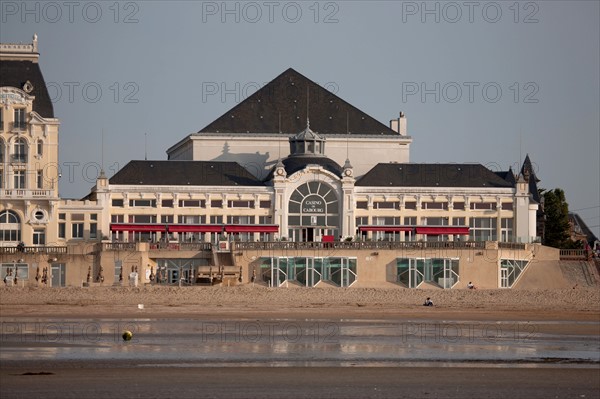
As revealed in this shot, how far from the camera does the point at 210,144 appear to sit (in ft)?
334

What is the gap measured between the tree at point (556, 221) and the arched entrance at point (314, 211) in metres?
22.1

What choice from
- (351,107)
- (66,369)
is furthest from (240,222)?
(66,369)

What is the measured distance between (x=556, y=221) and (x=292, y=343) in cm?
7025

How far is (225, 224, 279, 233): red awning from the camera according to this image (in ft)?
299

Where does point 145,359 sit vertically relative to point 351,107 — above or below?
below

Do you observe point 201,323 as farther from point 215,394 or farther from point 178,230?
point 178,230

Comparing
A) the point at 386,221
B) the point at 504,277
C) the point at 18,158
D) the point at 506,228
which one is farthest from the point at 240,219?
the point at 504,277

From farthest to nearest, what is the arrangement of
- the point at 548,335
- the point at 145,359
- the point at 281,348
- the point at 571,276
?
1. the point at 571,276
2. the point at 548,335
3. the point at 281,348
4. the point at 145,359

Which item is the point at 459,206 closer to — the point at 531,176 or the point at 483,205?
the point at 483,205

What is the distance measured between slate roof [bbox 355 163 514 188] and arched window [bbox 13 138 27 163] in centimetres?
2160

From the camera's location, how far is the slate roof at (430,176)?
3755 inches

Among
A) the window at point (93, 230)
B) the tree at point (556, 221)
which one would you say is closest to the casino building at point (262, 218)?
the window at point (93, 230)

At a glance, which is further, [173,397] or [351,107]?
[351,107]

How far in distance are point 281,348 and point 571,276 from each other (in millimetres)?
49258
